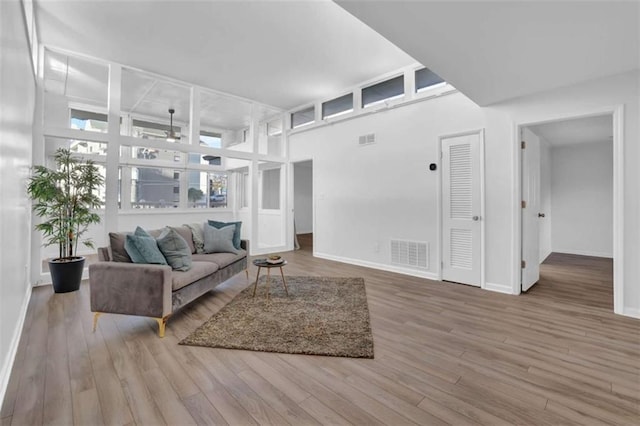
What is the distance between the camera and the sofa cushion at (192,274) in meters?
2.80

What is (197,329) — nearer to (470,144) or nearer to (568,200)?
(470,144)

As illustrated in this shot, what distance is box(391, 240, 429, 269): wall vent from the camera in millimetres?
4613

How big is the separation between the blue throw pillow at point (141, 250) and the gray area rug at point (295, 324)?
0.82 m

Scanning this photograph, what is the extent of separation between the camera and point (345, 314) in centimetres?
304

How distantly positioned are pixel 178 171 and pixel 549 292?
7985 mm

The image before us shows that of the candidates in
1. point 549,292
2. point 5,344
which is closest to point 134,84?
point 5,344

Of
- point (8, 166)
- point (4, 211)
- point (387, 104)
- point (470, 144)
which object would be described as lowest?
point (4, 211)

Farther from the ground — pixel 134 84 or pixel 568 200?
pixel 134 84

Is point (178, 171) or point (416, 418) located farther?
point (178, 171)

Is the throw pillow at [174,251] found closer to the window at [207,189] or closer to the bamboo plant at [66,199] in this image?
the bamboo plant at [66,199]

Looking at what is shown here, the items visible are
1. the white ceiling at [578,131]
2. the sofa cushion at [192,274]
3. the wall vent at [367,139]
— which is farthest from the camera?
the wall vent at [367,139]

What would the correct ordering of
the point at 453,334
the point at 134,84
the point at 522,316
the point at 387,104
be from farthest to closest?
the point at 134,84 → the point at 387,104 → the point at 522,316 → the point at 453,334

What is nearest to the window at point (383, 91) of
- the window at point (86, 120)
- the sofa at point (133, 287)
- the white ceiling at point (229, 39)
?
the white ceiling at point (229, 39)

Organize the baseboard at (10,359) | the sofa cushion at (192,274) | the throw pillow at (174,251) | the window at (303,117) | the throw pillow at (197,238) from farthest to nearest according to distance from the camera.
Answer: the window at (303,117), the throw pillow at (197,238), the throw pillow at (174,251), the sofa cushion at (192,274), the baseboard at (10,359)
